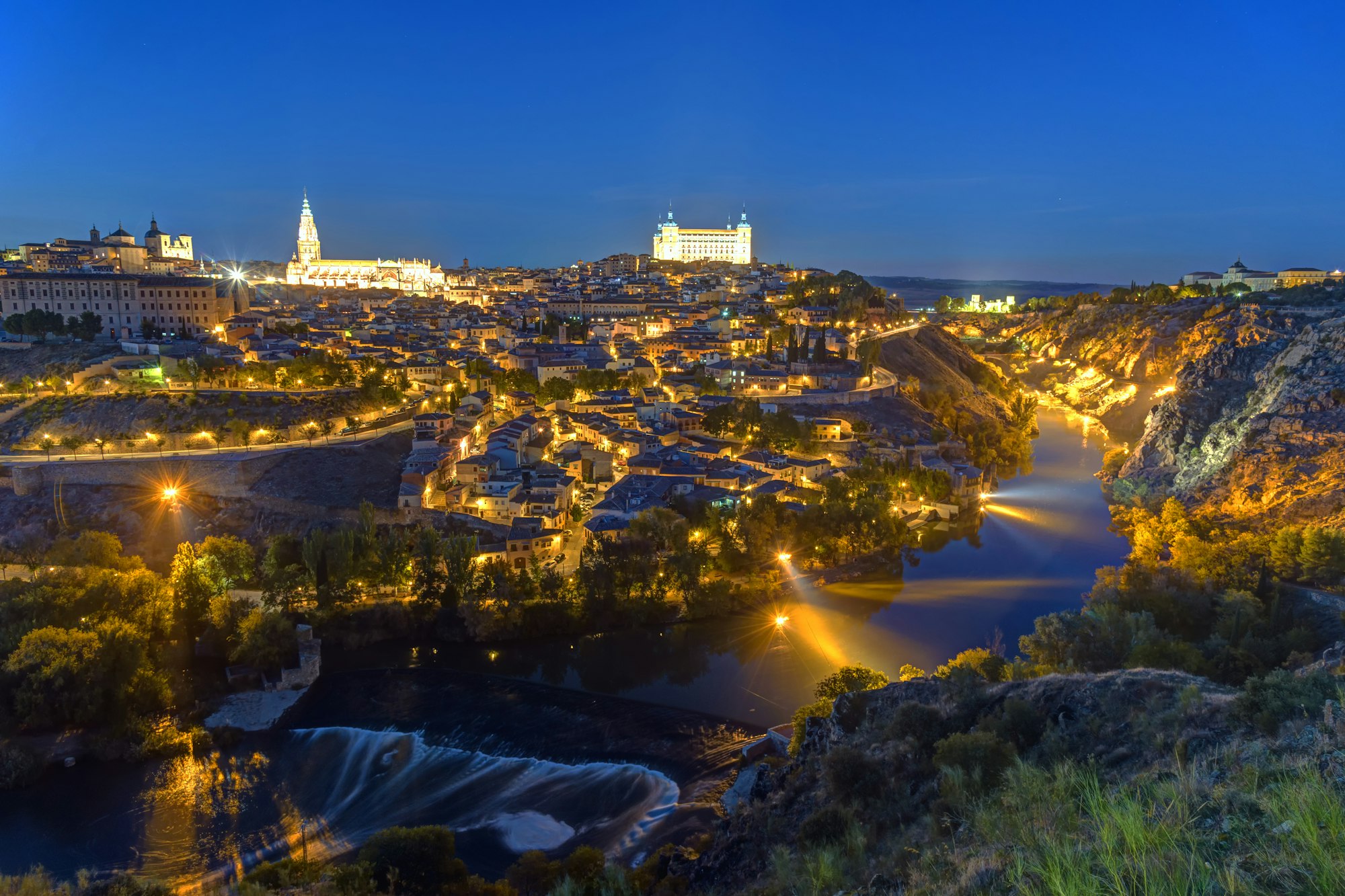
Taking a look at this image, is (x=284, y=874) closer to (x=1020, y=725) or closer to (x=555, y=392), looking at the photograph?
(x=1020, y=725)

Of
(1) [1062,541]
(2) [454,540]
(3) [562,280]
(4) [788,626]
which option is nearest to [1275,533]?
(1) [1062,541]

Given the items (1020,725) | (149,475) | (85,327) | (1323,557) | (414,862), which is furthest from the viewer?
(85,327)

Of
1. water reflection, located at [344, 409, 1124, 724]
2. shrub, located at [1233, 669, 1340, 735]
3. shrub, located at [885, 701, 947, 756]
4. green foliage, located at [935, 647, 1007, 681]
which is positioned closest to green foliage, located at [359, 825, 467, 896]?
shrub, located at [885, 701, 947, 756]

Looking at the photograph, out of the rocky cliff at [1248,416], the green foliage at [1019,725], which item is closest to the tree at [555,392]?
the rocky cliff at [1248,416]

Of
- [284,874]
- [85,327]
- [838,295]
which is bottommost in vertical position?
[284,874]

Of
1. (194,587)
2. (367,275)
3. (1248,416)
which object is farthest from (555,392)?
(367,275)

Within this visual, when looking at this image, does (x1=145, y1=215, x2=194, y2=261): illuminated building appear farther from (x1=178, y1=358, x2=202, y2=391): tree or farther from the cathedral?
(x1=178, y1=358, x2=202, y2=391): tree

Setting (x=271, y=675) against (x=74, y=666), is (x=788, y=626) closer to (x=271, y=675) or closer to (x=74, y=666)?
(x=271, y=675)
